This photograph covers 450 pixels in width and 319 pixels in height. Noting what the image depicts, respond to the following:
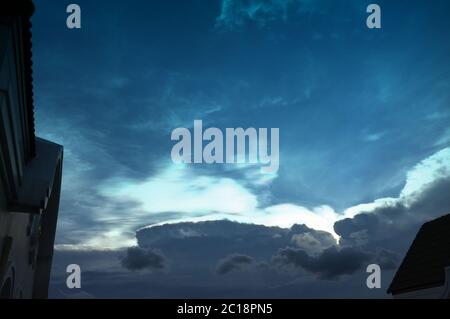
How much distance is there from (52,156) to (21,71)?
13.6 feet

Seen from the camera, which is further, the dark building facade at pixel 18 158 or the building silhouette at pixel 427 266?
the building silhouette at pixel 427 266

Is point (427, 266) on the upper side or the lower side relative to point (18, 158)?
lower

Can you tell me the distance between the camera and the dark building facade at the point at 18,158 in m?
6.22

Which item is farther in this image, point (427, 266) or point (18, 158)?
point (427, 266)

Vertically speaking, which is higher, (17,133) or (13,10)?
(13,10)

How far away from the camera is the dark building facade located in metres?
6.22

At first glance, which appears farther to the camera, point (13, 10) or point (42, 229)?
point (42, 229)

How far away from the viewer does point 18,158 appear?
853cm

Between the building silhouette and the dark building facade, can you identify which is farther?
the building silhouette

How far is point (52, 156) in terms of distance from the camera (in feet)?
35.5
